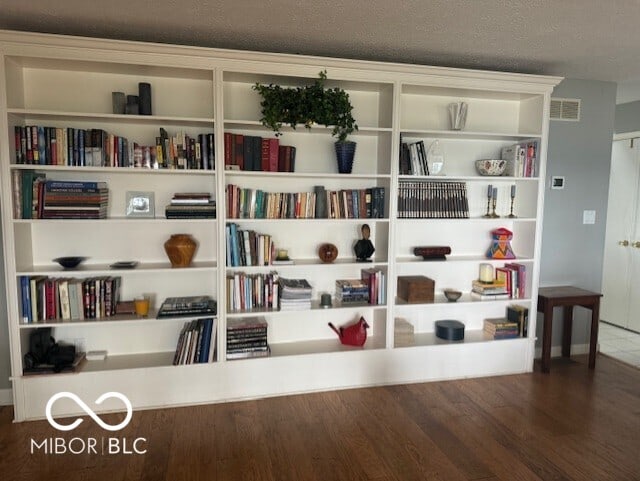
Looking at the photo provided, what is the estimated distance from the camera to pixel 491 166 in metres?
3.49

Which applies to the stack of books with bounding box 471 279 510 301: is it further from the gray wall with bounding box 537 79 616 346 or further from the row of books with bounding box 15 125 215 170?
the row of books with bounding box 15 125 215 170

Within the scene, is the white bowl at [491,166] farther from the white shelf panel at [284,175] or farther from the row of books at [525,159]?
the white shelf panel at [284,175]

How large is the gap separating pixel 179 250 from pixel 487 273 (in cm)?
242

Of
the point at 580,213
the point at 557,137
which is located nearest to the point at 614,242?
the point at 580,213

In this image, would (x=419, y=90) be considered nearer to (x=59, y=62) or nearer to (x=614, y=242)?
(x=59, y=62)

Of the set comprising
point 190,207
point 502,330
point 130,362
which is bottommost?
point 130,362

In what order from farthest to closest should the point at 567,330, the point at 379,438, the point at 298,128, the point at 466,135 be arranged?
the point at 567,330 < the point at 466,135 < the point at 298,128 < the point at 379,438

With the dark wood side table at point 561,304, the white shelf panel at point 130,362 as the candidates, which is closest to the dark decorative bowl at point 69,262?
the white shelf panel at point 130,362

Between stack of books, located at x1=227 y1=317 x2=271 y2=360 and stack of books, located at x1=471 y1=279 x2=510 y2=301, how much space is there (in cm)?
175

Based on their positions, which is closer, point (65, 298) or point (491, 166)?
point (65, 298)

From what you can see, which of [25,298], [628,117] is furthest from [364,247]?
[628,117]

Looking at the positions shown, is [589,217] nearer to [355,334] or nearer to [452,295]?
Answer: [452,295]

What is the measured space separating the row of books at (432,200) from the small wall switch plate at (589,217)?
128cm

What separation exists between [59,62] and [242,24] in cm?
119
